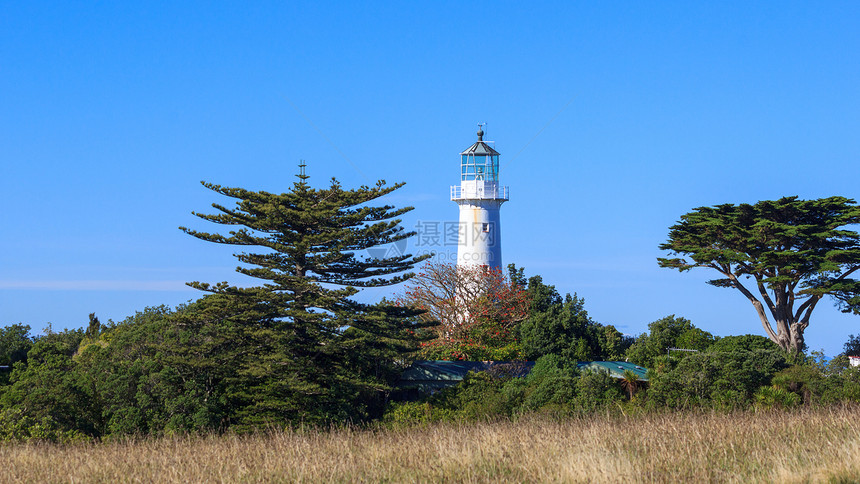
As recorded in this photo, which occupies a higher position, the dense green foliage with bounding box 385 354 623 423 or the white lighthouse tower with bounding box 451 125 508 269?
the white lighthouse tower with bounding box 451 125 508 269

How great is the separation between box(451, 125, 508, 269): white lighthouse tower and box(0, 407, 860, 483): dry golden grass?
2705cm

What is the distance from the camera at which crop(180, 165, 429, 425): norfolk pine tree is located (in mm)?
22375

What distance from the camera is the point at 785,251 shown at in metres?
30.1

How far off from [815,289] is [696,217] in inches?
213

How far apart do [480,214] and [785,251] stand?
538 inches

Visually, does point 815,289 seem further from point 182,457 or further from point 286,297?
point 182,457

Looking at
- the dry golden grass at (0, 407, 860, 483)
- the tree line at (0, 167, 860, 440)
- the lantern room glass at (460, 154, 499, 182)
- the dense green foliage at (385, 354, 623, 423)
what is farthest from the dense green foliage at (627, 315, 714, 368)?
the dry golden grass at (0, 407, 860, 483)

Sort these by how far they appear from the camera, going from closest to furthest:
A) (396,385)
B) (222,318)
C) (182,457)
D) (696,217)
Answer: (182,457) < (222,318) < (396,385) < (696,217)

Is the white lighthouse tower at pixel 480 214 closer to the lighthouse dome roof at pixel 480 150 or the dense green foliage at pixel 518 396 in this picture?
the lighthouse dome roof at pixel 480 150

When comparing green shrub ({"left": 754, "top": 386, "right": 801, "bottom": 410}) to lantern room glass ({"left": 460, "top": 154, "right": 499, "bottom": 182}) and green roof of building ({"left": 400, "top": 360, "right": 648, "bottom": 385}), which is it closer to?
green roof of building ({"left": 400, "top": 360, "right": 648, "bottom": 385})

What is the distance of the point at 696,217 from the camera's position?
33062 millimetres

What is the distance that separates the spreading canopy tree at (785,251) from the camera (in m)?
30.3

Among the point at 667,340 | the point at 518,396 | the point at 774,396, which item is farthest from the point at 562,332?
the point at 774,396

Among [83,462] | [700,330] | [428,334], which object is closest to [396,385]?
[428,334]
